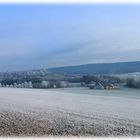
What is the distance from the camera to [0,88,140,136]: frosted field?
122 inches

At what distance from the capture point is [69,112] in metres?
3.30

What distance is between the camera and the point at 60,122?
3217 millimetres

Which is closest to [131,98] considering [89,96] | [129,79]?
[129,79]

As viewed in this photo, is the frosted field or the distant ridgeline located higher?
the distant ridgeline

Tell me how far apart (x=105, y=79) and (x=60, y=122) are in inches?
22.1

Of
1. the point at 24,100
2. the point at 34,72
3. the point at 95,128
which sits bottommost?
the point at 95,128

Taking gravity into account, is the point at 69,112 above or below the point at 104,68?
below

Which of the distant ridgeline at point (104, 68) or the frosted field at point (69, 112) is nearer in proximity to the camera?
the frosted field at point (69, 112)

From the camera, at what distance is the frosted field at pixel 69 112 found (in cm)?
309

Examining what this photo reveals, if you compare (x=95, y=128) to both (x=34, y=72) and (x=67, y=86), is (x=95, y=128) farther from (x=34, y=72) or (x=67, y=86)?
(x=34, y=72)

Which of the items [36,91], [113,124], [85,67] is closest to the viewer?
[113,124]

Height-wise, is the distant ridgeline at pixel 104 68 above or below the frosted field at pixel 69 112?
above

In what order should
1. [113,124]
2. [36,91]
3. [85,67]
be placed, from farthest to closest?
1. [36,91]
2. [85,67]
3. [113,124]

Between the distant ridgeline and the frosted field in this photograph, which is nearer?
the frosted field
